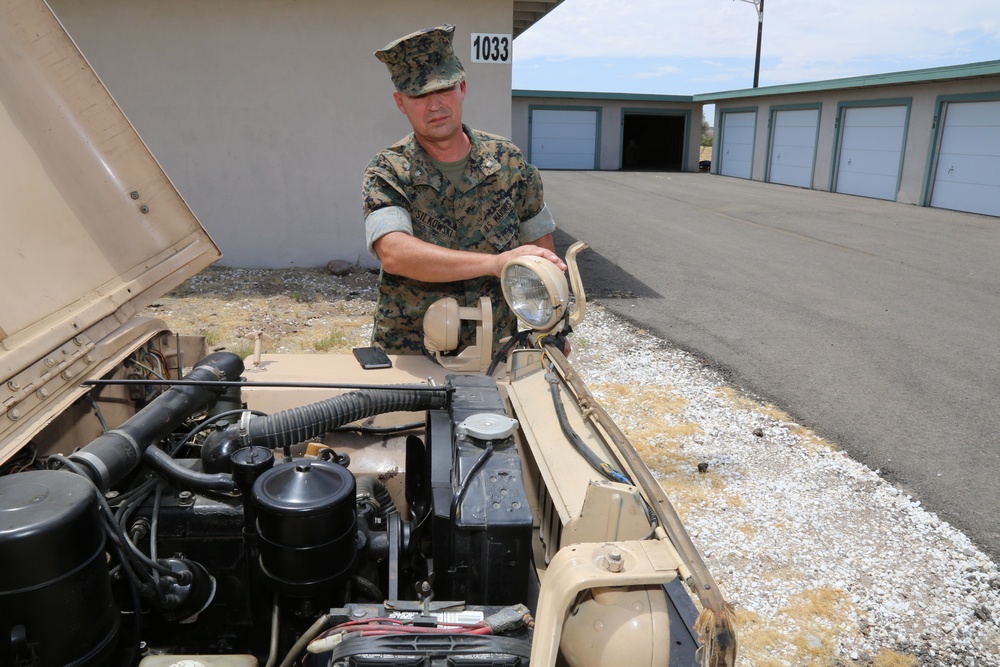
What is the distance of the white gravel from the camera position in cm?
298

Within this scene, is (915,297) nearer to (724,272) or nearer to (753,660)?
(724,272)

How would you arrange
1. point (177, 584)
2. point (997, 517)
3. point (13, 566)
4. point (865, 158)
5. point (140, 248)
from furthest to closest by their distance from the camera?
point (865, 158) → point (997, 517) → point (140, 248) → point (177, 584) → point (13, 566)

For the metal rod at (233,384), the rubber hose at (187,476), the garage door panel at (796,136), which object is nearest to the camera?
the rubber hose at (187,476)

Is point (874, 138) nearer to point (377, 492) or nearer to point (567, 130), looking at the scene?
point (567, 130)

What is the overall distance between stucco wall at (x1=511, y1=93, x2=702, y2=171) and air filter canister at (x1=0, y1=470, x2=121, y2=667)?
92.1 ft

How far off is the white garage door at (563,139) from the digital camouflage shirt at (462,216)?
26126 mm

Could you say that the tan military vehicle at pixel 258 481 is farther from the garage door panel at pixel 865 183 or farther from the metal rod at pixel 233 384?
the garage door panel at pixel 865 183

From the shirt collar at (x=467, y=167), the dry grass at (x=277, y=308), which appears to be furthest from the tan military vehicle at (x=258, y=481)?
the dry grass at (x=277, y=308)

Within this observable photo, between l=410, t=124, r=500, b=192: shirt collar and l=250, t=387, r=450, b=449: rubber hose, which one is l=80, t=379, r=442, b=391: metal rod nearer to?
l=250, t=387, r=450, b=449: rubber hose

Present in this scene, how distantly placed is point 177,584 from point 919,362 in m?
6.69

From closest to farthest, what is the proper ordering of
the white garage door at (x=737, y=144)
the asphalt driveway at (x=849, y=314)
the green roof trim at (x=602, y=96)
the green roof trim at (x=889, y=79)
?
the asphalt driveway at (x=849, y=314) → the green roof trim at (x=889, y=79) → the white garage door at (x=737, y=144) → the green roof trim at (x=602, y=96)

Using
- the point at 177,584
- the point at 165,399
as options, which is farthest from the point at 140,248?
the point at 177,584

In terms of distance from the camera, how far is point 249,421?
175 cm

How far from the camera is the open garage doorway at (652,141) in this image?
3362 cm
